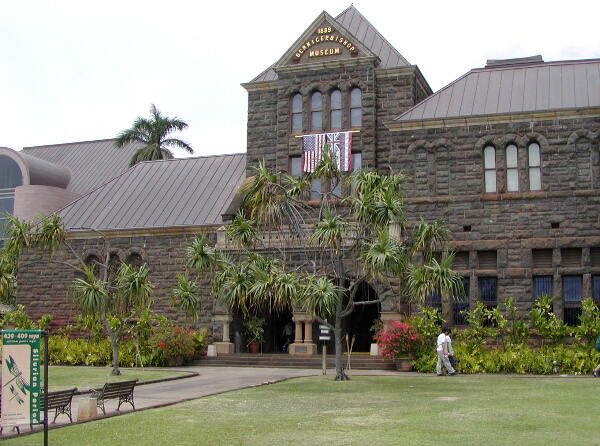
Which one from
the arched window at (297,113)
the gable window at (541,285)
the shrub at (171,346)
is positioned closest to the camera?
the gable window at (541,285)

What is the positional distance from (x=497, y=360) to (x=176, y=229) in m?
15.3

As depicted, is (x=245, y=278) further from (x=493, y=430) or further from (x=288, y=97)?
(x=288, y=97)

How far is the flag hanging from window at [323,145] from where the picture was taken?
3316cm

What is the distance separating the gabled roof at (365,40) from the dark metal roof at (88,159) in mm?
19964

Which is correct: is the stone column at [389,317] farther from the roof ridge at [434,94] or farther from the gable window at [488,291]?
the roof ridge at [434,94]

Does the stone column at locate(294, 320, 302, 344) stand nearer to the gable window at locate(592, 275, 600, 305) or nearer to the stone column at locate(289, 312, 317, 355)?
the stone column at locate(289, 312, 317, 355)

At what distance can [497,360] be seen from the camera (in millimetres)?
26344

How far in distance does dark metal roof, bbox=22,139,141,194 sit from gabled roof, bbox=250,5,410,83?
20.0m

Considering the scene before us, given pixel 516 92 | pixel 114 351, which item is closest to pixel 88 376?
pixel 114 351

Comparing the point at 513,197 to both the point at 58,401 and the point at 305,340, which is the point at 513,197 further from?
the point at 58,401

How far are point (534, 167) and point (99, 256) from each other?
1916 cm

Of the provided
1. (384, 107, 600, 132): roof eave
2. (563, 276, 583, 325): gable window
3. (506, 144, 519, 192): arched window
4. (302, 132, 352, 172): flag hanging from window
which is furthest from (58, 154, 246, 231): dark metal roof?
(563, 276, 583, 325): gable window

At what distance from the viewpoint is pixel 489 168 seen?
3050cm

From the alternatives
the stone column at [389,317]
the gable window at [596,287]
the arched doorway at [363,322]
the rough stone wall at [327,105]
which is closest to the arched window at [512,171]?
the gable window at [596,287]
